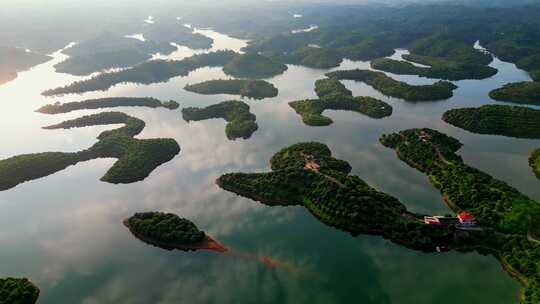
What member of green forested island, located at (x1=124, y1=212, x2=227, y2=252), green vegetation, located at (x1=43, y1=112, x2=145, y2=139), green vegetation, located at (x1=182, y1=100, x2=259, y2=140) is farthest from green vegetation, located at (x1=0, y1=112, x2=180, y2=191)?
green forested island, located at (x1=124, y1=212, x2=227, y2=252)

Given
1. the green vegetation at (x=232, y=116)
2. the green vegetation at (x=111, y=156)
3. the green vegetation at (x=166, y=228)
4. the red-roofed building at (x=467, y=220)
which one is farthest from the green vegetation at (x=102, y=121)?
the red-roofed building at (x=467, y=220)

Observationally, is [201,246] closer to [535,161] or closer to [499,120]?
[535,161]

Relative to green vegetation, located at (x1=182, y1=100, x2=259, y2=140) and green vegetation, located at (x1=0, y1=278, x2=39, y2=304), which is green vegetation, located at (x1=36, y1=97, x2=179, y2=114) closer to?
green vegetation, located at (x1=182, y1=100, x2=259, y2=140)

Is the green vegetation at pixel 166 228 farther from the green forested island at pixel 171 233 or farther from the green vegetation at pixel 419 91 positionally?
the green vegetation at pixel 419 91

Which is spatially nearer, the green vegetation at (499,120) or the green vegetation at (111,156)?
the green vegetation at (111,156)

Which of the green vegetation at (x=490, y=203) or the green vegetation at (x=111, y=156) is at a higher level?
the green vegetation at (x=490, y=203)

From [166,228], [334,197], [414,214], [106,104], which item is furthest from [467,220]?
[106,104]
